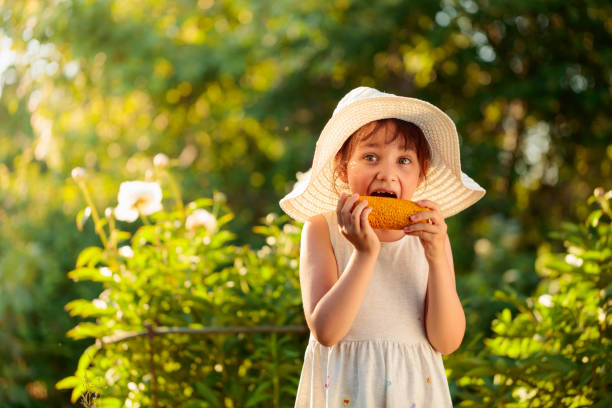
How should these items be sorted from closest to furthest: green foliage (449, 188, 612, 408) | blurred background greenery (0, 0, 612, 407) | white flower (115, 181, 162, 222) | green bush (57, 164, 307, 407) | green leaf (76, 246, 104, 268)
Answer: green foliage (449, 188, 612, 408), green bush (57, 164, 307, 407), green leaf (76, 246, 104, 268), white flower (115, 181, 162, 222), blurred background greenery (0, 0, 612, 407)

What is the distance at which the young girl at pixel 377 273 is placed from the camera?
4.67ft

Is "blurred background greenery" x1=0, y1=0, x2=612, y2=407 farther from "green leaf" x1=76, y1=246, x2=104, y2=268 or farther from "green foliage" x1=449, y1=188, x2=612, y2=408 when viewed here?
"green foliage" x1=449, y1=188, x2=612, y2=408

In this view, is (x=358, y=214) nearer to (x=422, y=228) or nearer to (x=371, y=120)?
(x=422, y=228)

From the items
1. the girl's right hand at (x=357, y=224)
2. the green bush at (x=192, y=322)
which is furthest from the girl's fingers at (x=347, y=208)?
the green bush at (x=192, y=322)

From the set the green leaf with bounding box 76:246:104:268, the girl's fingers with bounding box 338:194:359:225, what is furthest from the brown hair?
the green leaf with bounding box 76:246:104:268

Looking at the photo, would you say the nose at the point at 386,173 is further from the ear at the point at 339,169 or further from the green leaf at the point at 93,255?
the green leaf at the point at 93,255

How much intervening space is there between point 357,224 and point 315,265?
0.75 ft

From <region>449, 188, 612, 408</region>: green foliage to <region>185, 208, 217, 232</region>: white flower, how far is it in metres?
1.15

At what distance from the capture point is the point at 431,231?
144 centimetres

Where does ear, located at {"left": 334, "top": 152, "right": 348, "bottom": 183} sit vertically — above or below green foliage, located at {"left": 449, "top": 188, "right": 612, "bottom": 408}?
above

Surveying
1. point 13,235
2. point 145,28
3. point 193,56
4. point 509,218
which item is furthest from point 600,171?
point 13,235

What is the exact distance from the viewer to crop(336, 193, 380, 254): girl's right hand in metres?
1.37

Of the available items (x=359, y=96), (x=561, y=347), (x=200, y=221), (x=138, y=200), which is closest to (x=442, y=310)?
(x=359, y=96)

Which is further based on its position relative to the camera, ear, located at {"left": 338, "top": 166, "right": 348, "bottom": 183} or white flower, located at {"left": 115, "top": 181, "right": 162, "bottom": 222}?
white flower, located at {"left": 115, "top": 181, "right": 162, "bottom": 222}
